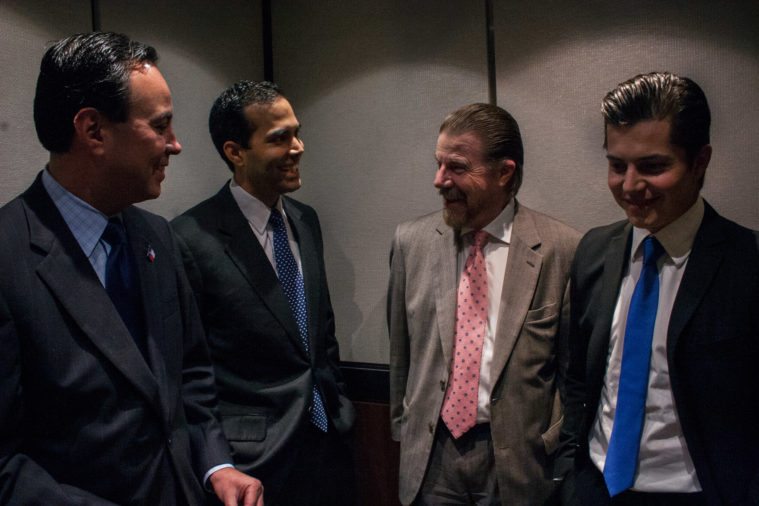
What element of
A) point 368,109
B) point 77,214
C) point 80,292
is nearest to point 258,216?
point 368,109

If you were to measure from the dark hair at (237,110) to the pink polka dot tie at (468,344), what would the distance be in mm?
964

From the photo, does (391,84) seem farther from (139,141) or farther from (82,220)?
(82,220)

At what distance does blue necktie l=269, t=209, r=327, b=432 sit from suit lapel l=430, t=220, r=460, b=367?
1.70 feet

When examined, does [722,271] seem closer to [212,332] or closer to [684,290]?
[684,290]

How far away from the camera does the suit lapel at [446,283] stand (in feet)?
7.69

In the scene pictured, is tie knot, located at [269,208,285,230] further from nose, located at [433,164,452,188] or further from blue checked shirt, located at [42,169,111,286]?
blue checked shirt, located at [42,169,111,286]

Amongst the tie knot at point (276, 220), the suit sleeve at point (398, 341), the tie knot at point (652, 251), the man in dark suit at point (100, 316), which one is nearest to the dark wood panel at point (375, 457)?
the suit sleeve at point (398, 341)

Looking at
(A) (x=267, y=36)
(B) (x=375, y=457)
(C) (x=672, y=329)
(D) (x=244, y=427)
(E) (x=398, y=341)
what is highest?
(A) (x=267, y=36)

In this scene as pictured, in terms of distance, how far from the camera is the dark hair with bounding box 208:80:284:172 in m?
2.76

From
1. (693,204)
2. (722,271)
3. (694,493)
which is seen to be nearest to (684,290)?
(722,271)

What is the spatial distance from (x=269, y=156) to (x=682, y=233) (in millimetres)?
1484

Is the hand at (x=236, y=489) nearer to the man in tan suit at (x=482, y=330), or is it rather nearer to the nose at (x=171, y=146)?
the man in tan suit at (x=482, y=330)

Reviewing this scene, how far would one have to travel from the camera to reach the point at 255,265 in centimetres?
257

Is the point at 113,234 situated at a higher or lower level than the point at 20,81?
lower
